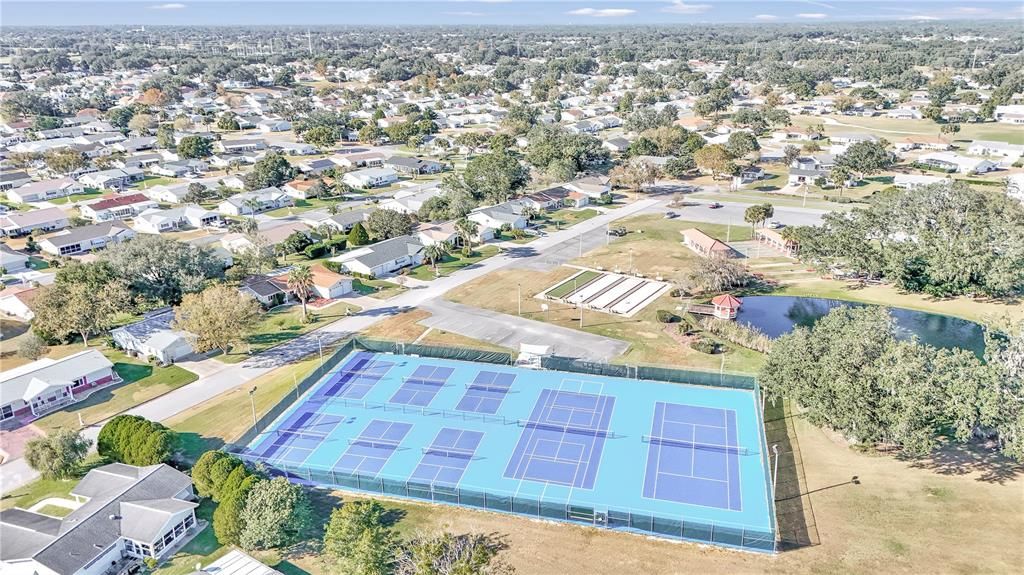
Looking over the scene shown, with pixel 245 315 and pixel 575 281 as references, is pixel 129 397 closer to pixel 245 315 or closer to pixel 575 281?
pixel 245 315

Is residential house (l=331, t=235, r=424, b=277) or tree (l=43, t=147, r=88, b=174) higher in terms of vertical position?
tree (l=43, t=147, r=88, b=174)

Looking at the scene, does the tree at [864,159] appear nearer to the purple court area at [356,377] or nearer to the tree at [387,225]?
the tree at [387,225]

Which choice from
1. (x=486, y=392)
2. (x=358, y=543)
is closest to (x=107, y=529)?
(x=358, y=543)

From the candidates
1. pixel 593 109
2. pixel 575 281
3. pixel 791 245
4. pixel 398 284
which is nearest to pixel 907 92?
pixel 593 109

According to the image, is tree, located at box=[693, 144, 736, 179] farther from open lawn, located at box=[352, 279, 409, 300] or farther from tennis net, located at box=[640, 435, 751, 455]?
tennis net, located at box=[640, 435, 751, 455]

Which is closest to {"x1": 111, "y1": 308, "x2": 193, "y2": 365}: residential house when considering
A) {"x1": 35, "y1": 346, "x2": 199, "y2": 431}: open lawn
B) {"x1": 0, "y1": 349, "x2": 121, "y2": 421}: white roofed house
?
{"x1": 35, "y1": 346, "x2": 199, "y2": 431}: open lawn

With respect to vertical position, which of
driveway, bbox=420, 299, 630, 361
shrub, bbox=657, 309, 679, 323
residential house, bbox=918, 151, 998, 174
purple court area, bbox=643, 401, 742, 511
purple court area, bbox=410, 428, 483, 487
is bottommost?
purple court area, bbox=410, 428, 483, 487
